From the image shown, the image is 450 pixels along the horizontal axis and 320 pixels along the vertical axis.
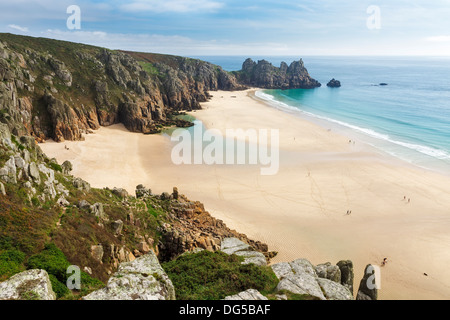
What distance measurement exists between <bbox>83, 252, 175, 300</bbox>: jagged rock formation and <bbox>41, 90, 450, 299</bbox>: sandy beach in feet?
55.5

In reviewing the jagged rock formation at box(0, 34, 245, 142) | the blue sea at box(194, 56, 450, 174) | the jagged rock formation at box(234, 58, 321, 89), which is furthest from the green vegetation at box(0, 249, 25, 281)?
the jagged rock formation at box(234, 58, 321, 89)

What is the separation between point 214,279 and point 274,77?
15424cm

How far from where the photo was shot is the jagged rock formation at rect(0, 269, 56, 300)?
8.56 m

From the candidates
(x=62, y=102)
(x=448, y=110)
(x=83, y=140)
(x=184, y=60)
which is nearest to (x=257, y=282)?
(x=83, y=140)

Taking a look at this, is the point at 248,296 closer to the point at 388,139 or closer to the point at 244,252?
the point at 244,252

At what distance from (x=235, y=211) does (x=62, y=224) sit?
20139 mm

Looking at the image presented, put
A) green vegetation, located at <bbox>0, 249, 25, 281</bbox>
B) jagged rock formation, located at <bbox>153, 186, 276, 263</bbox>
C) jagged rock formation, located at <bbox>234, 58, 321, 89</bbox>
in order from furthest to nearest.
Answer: jagged rock formation, located at <bbox>234, 58, 321, 89</bbox> → jagged rock formation, located at <bbox>153, 186, 276, 263</bbox> → green vegetation, located at <bbox>0, 249, 25, 281</bbox>

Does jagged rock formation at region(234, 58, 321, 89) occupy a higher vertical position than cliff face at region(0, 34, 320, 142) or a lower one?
higher

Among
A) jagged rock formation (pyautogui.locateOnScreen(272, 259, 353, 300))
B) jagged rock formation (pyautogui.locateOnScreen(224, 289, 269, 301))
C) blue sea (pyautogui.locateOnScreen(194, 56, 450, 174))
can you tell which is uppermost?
blue sea (pyautogui.locateOnScreen(194, 56, 450, 174))

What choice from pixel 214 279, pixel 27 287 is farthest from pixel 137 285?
pixel 214 279

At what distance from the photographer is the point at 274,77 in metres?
154

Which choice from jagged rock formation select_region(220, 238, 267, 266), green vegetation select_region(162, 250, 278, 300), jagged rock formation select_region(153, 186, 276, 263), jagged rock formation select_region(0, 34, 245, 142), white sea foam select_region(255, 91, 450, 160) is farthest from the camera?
white sea foam select_region(255, 91, 450, 160)

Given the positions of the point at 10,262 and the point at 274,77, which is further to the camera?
the point at 274,77

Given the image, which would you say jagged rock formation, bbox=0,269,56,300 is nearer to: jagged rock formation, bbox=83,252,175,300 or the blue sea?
jagged rock formation, bbox=83,252,175,300
